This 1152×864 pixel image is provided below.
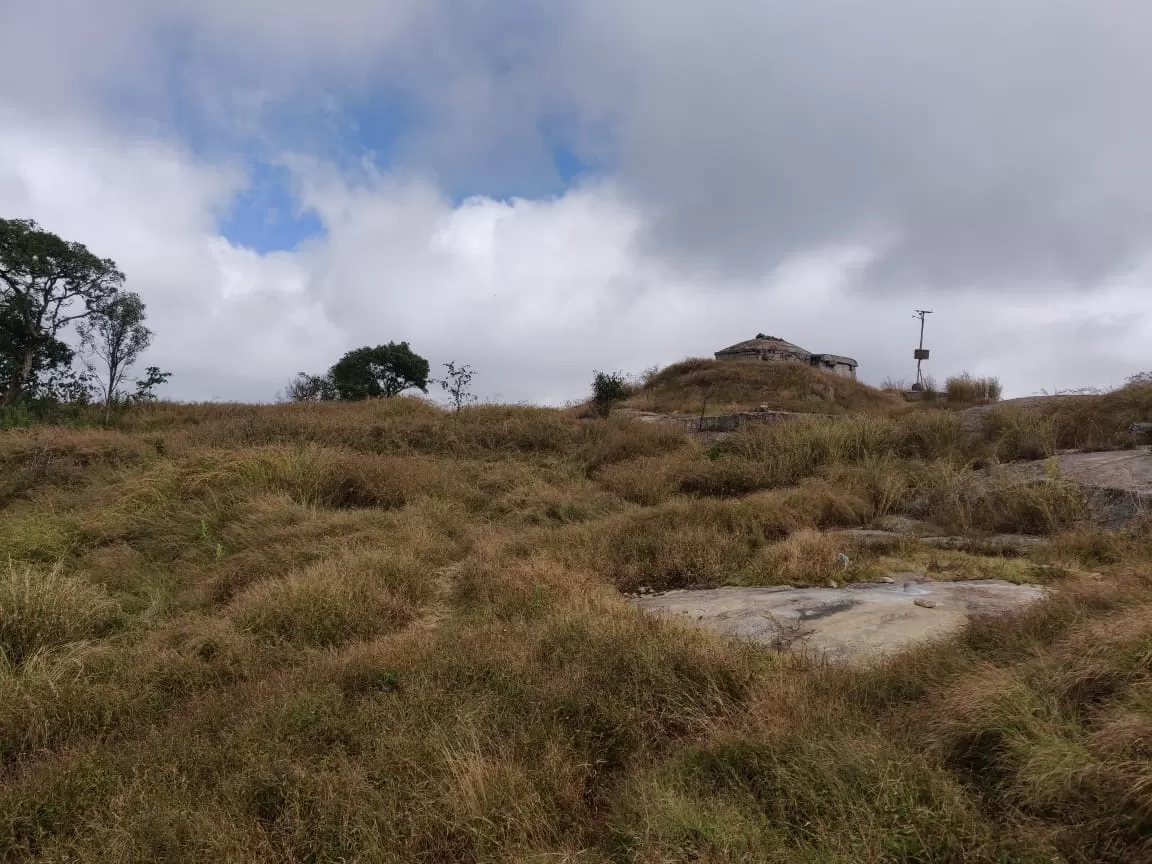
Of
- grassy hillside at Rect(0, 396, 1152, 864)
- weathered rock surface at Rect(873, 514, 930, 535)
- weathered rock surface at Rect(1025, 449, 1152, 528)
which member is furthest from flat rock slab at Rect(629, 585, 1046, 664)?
weathered rock surface at Rect(1025, 449, 1152, 528)

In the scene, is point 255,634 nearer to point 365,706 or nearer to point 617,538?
point 365,706

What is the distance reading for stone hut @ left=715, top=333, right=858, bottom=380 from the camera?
93.0ft

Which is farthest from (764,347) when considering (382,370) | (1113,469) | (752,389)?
(1113,469)

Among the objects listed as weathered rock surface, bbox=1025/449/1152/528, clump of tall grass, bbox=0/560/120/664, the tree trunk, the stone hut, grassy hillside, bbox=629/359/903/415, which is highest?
the stone hut

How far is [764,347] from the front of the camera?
1149 inches

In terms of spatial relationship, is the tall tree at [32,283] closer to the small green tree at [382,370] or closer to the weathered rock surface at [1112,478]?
the small green tree at [382,370]

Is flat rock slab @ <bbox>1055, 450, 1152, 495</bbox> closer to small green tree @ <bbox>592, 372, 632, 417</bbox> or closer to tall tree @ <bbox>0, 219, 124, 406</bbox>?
small green tree @ <bbox>592, 372, 632, 417</bbox>

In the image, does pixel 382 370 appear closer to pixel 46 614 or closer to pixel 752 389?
pixel 752 389

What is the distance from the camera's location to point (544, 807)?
95.9 inches

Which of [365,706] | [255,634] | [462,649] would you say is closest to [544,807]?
[365,706]

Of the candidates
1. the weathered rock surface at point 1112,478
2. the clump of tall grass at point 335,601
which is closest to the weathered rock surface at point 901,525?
the weathered rock surface at point 1112,478

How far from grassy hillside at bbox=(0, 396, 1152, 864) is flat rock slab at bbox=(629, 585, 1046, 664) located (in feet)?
1.08

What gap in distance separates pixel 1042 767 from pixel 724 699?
4.03 ft

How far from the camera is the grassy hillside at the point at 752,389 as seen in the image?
19516 millimetres
